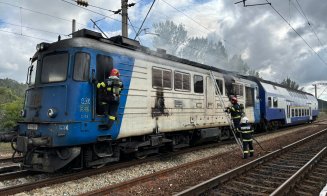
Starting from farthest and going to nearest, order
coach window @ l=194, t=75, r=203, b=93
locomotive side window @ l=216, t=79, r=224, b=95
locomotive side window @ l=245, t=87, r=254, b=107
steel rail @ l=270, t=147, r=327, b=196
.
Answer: locomotive side window @ l=245, t=87, r=254, b=107 < locomotive side window @ l=216, t=79, r=224, b=95 < coach window @ l=194, t=75, r=203, b=93 < steel rail @ l=270, t=147, r=327, b=196

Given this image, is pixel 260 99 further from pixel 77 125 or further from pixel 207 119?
pixel 77 125

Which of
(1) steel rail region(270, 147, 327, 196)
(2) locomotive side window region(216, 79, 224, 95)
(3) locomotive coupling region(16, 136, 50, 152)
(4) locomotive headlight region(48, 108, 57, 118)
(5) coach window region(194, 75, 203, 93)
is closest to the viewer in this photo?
(1) steel rail region(270, 147, 327, 196)

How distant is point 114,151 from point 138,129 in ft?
3.08

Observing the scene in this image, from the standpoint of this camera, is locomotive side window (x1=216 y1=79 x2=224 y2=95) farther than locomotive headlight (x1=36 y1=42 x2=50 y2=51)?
Yes

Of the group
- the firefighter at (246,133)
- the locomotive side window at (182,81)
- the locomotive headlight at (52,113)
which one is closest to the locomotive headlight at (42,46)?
the locomotive headlight at (52,113)

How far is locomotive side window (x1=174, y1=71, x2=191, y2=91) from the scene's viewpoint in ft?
36.4

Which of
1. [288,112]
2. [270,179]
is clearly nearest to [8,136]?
[270,179]

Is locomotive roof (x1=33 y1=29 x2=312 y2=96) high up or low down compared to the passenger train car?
up

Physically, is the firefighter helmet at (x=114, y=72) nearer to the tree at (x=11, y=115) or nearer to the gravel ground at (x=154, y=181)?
the gravel ground at (x=154, y=181)

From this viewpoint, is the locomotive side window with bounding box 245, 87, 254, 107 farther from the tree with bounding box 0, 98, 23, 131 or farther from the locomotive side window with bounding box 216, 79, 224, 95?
the tree with bounding box 0, 98, 23, 131

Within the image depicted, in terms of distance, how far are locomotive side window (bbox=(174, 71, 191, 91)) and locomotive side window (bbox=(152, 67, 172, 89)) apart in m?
0.39

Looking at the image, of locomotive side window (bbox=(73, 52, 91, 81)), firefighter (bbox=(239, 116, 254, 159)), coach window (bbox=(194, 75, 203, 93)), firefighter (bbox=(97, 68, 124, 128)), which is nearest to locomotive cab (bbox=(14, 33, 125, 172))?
locomotive side window (bbox=(73, 52, 91, 81))

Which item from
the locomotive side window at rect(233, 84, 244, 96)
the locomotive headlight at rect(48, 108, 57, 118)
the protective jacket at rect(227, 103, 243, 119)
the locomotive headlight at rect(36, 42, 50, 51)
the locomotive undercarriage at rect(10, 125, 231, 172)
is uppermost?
the locomotive headlight at rect(36, 42, 50, 51)

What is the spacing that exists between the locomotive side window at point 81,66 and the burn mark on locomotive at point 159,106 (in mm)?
2725
